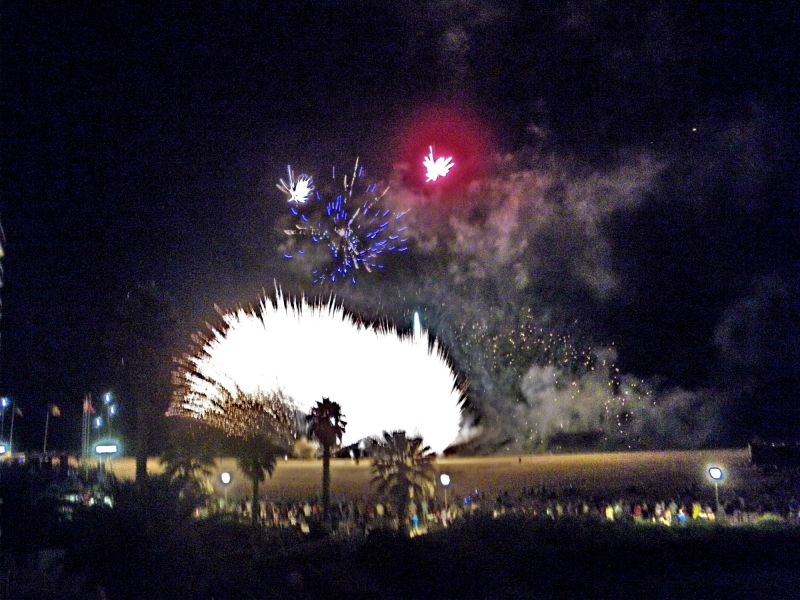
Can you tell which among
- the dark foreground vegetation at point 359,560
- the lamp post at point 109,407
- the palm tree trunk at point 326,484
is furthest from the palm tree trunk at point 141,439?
the dark foreground vegetation at point 359,560

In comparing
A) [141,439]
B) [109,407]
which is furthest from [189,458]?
[109,407]

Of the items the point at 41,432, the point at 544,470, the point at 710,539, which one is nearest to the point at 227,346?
the point at 710,539

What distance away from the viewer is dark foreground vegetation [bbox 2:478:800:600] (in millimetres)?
14234

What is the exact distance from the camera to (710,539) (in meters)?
18.8

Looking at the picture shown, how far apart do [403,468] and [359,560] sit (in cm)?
1685

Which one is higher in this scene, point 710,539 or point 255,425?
point 255,425

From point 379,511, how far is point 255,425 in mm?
7097

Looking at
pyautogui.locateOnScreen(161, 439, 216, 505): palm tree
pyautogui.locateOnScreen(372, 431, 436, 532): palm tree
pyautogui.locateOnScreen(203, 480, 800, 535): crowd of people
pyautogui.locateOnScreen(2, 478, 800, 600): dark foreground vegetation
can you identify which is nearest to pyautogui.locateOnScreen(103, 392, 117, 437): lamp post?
pyautogui.locateOnScreen(161, 439, 216, 505): palm tree

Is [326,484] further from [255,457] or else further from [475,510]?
[475,510]

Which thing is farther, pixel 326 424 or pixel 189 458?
pixel 189 458

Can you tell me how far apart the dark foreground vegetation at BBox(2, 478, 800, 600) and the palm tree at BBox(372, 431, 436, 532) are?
13.0 metres

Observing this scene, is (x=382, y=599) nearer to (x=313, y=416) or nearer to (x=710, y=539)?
(x=710, y=539)

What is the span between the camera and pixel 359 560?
15.8 m

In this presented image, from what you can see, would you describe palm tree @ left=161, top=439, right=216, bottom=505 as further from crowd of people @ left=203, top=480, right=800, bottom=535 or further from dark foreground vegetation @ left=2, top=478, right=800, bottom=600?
dark foreground vegetation @ left=2, top=478, right=800, bottom=600
